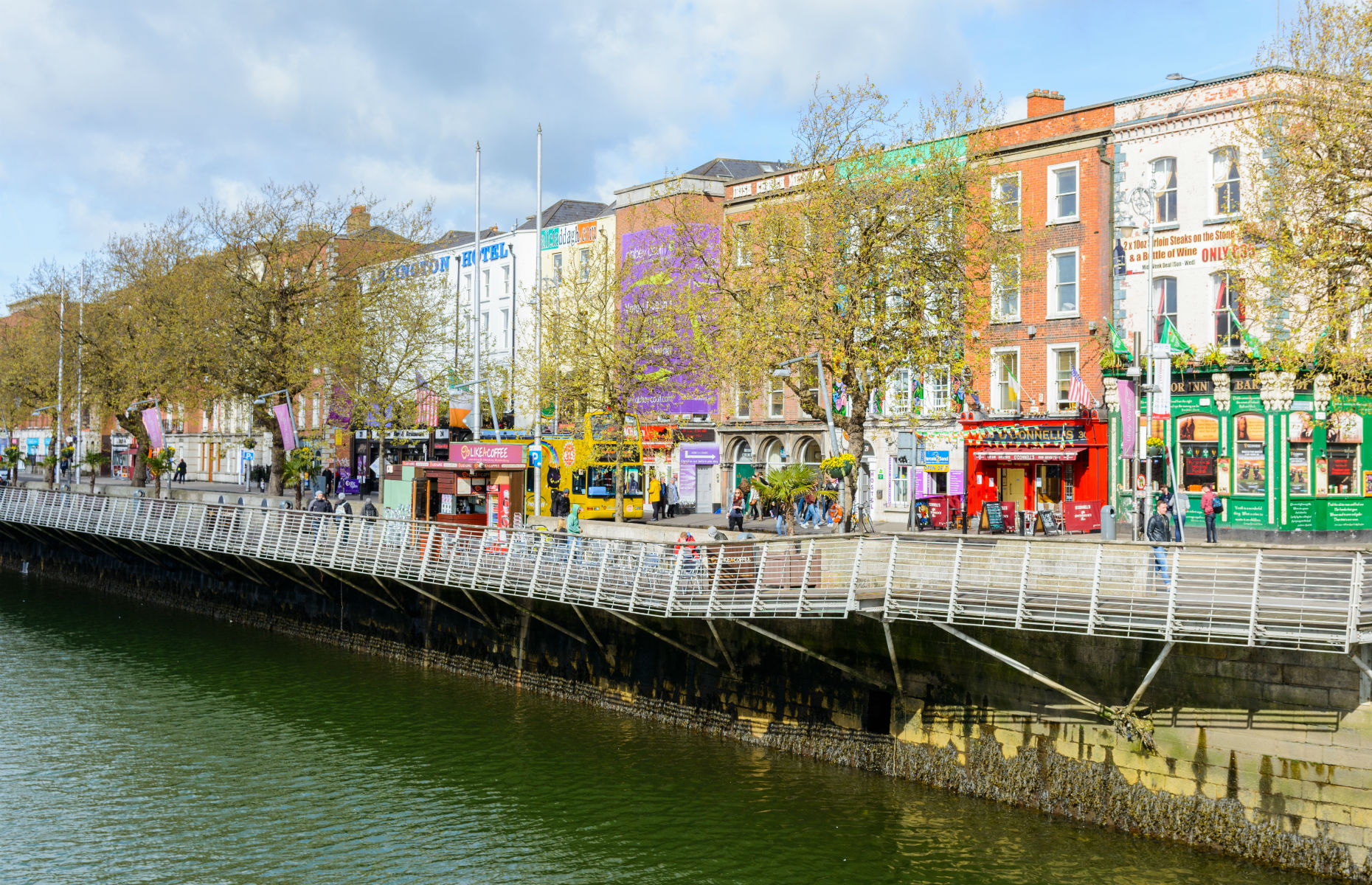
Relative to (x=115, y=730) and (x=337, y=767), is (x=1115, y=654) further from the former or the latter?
(x=115, y=730)

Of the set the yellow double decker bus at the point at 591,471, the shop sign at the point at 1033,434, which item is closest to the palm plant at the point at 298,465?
the yellow double decker bus at the point at 591,471

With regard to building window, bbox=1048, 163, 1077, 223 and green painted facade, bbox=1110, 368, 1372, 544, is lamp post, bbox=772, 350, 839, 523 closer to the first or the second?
green painted facade, bbox=1110, 368, 1372, 544

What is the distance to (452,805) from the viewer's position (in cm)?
2281

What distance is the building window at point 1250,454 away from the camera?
37.3 meters

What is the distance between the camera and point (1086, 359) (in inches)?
1667

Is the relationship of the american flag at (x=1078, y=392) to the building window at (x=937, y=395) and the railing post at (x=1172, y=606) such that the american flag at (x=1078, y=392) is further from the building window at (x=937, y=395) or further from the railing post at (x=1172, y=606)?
the railing post at (x=1172, y=606)

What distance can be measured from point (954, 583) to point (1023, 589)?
123 cm

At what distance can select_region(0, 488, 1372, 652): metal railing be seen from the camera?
17844 mm

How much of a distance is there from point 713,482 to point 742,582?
32591 mm

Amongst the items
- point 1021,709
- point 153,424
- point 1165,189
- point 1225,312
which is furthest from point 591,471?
point 1021,709

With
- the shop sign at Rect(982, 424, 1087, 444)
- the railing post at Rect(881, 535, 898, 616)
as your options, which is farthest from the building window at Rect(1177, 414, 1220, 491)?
the railing post at Rect(881, 535, 898, 616)

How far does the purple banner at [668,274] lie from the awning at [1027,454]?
10061 millimetres

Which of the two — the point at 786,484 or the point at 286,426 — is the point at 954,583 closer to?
the point at 786,484

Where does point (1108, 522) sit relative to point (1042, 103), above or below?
below
